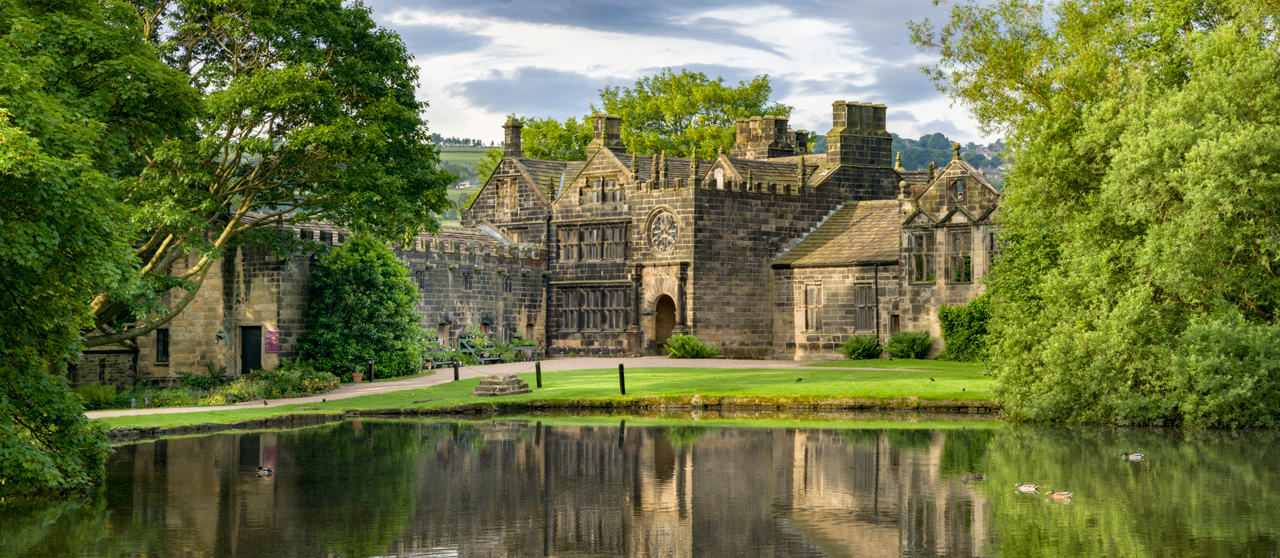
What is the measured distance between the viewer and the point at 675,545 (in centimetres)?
1520

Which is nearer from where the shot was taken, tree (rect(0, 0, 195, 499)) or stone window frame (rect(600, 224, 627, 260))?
tree (rect(0, 0, 195, 499))

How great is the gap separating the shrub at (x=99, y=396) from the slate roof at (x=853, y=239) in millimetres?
26501

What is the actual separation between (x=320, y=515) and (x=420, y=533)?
7.19ft

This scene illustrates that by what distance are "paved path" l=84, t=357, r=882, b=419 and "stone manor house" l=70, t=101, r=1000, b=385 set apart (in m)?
2.91

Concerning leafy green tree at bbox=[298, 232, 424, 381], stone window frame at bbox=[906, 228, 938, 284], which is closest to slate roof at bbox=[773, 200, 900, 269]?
stone window frame at bbox=[906, 228, 938, 284]

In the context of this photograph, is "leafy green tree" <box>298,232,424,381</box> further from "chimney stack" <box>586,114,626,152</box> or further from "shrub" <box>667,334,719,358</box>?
"chimney stack" <box>586,114,626,152</box>

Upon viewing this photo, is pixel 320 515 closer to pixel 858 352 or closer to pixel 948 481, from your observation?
pixel 948 481

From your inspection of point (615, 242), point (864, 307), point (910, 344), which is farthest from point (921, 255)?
point (615, 242)

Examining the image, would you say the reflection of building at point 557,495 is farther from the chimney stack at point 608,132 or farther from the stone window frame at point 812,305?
the chimney stack at point 608,132

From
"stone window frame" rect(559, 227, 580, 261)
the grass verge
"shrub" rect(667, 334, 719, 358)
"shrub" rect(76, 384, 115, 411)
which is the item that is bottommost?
"shrub" rect(76, 384, 115, 411)

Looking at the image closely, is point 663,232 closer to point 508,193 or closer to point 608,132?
point 608,132

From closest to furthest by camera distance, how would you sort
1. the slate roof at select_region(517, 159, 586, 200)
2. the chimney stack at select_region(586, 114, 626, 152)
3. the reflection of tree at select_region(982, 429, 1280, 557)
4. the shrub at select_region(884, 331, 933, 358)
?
the reflection of tree at select_region(982, 429, 1280, 557) < the shrub at select_region(884, 331, 933, 358) < the slate roof at select_region(517, 159, 586, 200) < the chimney stack at select_region(586, 114, 626, 152)

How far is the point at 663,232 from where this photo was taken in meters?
52.8

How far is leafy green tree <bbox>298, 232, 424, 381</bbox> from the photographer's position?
4228cm
